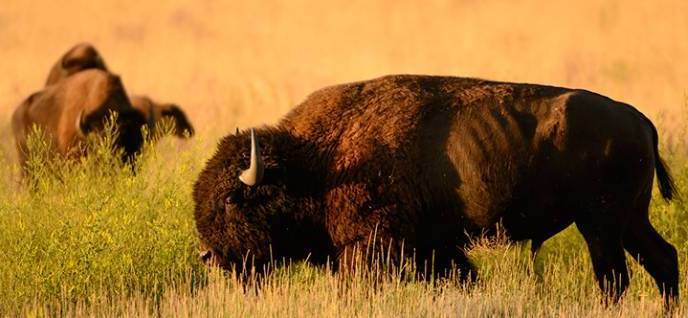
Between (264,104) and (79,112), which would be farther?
(264,104)

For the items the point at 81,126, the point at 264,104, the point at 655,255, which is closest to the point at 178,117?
the point at 81,126

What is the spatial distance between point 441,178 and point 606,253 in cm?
124

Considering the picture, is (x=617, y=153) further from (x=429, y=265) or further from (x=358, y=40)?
(x=358, y=40)

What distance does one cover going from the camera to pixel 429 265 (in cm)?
1009

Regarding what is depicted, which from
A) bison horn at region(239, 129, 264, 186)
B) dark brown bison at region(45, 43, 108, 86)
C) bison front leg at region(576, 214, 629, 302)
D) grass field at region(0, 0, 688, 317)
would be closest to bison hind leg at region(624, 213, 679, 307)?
grass field at region(0, 0, 688, 317)

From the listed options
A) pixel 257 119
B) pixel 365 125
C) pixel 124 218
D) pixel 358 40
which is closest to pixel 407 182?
pixel 365 125

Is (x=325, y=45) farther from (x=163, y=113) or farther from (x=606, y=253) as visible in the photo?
(x=606, y=253)

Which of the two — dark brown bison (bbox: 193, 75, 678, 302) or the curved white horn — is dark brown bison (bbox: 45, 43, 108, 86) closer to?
the curved white horn

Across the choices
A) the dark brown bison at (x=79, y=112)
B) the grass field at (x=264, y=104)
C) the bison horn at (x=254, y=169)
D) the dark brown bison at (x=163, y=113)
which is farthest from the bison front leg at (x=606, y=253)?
the dark brown bison at (x=163, y=113)

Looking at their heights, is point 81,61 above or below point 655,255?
above

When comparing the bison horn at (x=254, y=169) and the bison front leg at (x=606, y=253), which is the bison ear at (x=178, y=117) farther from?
the bison front leg at (x=606, y=253)

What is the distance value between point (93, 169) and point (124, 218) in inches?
84.8

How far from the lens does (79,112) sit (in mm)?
15477

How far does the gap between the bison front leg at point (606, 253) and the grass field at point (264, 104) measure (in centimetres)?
16
